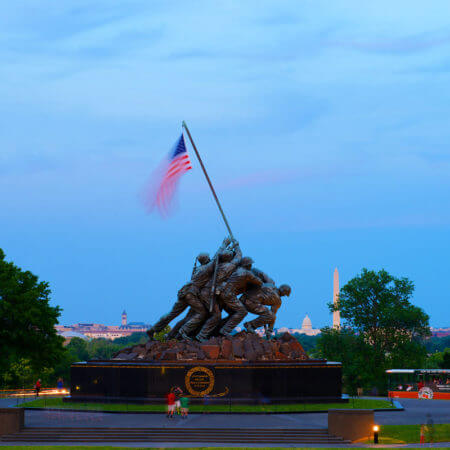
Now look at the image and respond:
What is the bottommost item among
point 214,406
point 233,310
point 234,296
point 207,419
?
point 207,419

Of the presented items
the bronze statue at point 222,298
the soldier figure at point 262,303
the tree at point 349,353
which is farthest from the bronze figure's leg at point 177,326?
the tree at point 349,353

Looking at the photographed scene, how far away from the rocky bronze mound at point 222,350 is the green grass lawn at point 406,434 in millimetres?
8568

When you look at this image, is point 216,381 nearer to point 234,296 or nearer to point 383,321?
point 234,296

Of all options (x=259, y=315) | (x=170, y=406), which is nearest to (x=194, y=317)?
(x=259, y=315)

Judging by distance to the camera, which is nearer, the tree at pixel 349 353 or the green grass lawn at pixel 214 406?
the green grass lawn at pixel 214 406

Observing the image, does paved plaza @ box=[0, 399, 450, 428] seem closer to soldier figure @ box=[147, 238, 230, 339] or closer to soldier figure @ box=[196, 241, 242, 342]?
soldier figure @ box=[196, 241, 242, 342]

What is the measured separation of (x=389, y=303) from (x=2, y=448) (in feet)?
145

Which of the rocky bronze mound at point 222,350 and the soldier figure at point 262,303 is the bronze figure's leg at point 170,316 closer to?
the rocky bronze mound at point 222,350

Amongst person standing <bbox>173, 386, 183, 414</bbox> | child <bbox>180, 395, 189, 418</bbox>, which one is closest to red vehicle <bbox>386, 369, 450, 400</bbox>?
person standing <bbox>173, 386, 183, 414</bbox>

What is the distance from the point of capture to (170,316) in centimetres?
4009

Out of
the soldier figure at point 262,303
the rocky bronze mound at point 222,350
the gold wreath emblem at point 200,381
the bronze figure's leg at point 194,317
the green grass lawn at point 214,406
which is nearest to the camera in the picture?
the green grass lawn at point 214,406

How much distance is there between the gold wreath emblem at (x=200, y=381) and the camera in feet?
113

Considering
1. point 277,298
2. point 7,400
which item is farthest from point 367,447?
point 7,400

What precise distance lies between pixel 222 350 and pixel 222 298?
3.45 m
